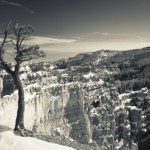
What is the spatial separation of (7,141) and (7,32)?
1045 centimetres

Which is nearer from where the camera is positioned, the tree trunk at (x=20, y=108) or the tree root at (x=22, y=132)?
the tree root at (x=22, y=132)

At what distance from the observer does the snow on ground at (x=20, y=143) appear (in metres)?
31.7

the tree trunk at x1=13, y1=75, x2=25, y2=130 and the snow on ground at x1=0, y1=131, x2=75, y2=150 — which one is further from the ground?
the tree trunk at x1=13, y1=75, x2=25, y2=130

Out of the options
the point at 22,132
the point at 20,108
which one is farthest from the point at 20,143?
the point at 20,108

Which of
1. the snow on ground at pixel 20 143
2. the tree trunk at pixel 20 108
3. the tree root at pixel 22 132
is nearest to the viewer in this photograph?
the snow on ground at pixel 20 143

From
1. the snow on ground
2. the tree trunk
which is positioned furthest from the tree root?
the snow on ground

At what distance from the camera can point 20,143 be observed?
32.2m

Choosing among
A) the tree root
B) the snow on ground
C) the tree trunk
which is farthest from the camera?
the tree trunk

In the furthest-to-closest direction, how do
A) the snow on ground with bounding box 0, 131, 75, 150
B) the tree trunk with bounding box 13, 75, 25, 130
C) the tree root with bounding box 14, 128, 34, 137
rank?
the tree trunk with bounding box 13, 75, 25, 130 < the tree root with bounding box 14, 128, 34, 137 < the snow on ground with bounding box 0, 131, 75, 150

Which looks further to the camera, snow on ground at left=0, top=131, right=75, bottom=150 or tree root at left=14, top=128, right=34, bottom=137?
tree root at left=14, top=128, right=34, bottom=137

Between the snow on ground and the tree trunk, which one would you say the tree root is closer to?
the tree trunk

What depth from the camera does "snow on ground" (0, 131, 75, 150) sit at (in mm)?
31719

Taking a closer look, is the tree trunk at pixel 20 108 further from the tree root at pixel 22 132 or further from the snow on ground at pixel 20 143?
the snow on ground at pixel 20 143

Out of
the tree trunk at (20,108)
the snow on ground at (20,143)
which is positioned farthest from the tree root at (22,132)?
the snow on ground at (20,143)
